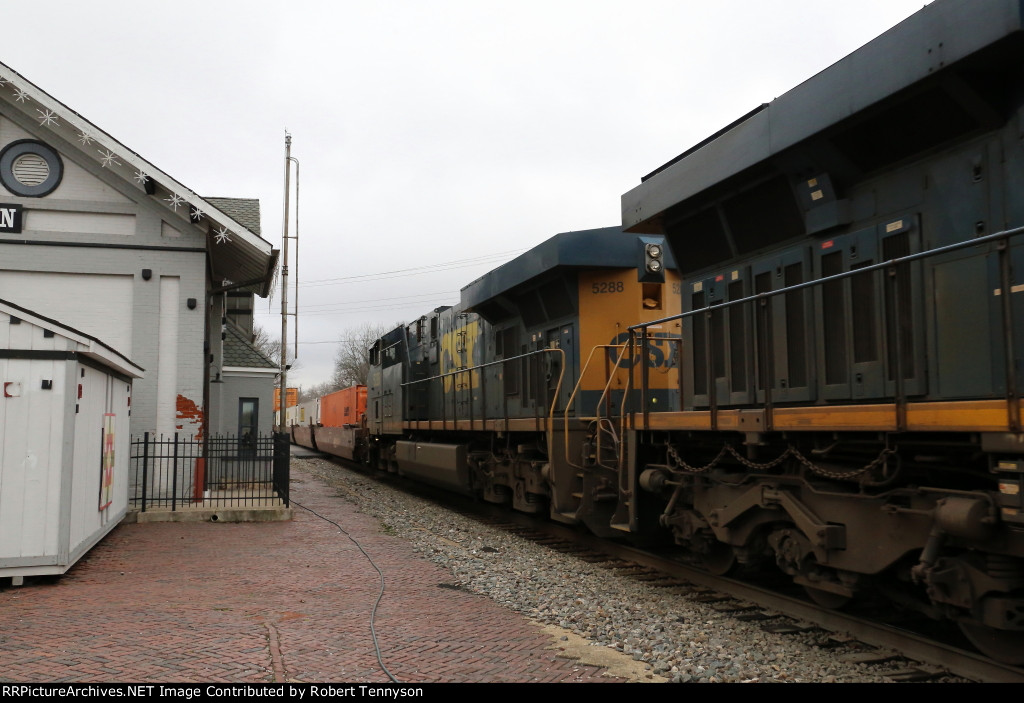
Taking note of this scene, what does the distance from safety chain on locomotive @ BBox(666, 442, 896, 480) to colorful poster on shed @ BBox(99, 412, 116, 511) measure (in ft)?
22.7

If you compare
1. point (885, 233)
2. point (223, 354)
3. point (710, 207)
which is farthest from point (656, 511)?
point (223, 354)

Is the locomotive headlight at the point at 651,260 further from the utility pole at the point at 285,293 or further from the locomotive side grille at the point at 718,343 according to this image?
the utility pole at the point at 285,293

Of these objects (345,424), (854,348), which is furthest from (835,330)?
(345,424)

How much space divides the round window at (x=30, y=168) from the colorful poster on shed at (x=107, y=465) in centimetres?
535

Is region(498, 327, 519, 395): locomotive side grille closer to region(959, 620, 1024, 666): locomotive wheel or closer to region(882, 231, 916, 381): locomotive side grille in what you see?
region(882, 231, 916, 381): locomotive side grille

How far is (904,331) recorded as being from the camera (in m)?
5.32

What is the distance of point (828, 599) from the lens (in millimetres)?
6359

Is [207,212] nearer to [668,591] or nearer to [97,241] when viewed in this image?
[97,241]

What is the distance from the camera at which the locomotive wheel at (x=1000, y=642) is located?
4867 millimetres

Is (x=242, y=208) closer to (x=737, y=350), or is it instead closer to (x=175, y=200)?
(x=175, y=200)

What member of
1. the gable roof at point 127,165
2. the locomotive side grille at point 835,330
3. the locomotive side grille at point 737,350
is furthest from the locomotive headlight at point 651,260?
the gable roof at point 127,165

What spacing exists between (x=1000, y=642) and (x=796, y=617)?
1.96 meters

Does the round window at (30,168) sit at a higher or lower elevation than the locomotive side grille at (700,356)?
higher

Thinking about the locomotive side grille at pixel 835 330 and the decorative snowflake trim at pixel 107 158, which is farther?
the decorative snowflake trim at pixel 107 158
